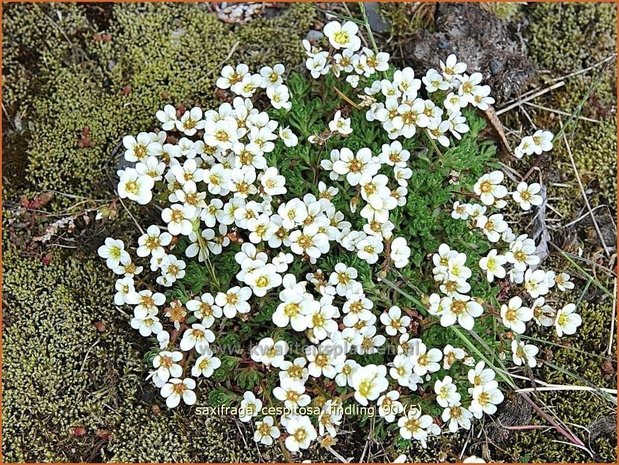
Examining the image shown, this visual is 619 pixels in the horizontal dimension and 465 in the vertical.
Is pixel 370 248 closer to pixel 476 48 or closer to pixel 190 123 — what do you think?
pixel 190 123

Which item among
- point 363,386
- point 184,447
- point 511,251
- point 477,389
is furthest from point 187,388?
point 511,251

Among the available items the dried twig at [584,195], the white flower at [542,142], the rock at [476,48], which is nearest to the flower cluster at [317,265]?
the white flower at [542,142]

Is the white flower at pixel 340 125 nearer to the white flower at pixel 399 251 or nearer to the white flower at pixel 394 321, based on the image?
the white flower at pixel 399 251

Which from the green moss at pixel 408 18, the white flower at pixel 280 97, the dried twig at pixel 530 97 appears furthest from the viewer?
the green moss at pixel 408 18

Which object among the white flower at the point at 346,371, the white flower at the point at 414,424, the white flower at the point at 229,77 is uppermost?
the white flower at the point at 229,77

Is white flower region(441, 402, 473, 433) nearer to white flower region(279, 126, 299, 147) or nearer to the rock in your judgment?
white flower region(279, 126, 299, 147)

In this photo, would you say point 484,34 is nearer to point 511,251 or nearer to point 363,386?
point 511,251
